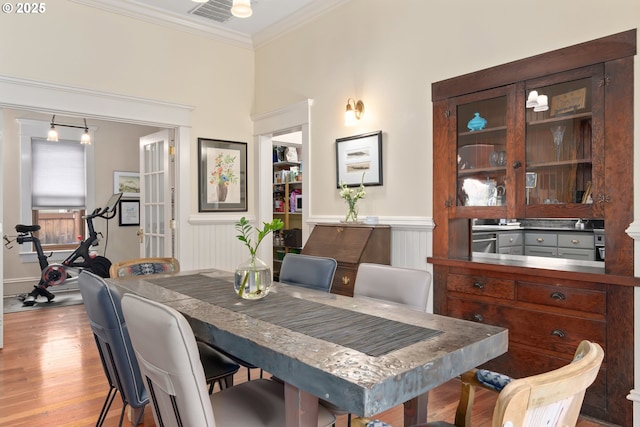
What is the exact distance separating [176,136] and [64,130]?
304cm

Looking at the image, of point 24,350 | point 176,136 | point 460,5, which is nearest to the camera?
point 460,5

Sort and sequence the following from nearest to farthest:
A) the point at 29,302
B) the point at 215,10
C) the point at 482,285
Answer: the point at 482,285 → the point at 215,10 → the point at 29,302

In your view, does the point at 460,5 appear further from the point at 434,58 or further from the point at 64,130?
the point at 64,130

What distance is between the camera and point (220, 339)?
1.56 m

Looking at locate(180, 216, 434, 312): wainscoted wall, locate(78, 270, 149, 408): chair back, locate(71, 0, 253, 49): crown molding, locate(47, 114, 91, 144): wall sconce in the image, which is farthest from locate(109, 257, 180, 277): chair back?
locate(47, 114, 91, 144): wall sconce

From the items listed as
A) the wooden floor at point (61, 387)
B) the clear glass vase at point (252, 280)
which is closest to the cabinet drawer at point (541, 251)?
the wooden floor at point (61, 387)

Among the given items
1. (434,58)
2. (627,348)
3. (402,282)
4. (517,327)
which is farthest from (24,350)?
(627,348)

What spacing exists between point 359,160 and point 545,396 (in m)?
3.13

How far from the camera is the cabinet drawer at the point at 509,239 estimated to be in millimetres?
3920

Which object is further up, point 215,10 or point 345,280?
point 215,10

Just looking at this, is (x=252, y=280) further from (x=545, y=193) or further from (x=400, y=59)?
(x=400, y=59)

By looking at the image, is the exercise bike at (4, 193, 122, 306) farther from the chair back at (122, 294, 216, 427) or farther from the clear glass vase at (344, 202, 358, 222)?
the chair back at (122, 294, 216, 427)

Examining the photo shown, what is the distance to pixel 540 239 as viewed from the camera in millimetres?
3902

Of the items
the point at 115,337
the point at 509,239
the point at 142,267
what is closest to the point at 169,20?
the point at 142,267
